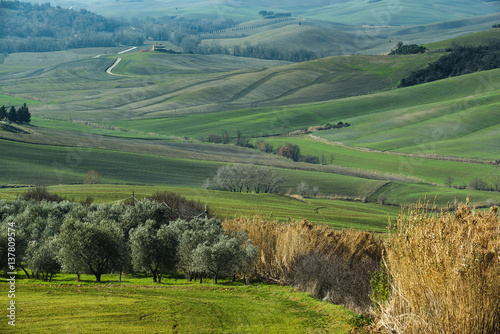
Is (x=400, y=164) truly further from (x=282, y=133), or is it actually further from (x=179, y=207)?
(x=179, y=207)

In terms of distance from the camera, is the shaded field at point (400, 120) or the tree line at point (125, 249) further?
the shaded field at point (400, 120)

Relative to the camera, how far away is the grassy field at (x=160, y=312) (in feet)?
62.2

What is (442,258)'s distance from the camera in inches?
454

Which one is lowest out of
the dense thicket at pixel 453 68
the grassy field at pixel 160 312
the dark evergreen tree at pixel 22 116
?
the grassy field at pixel 160 312

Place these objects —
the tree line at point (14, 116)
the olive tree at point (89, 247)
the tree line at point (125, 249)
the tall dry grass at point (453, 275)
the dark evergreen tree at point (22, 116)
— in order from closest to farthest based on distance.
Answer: the tall dry grass at point (453, 275)
the olive tree at point (89, 247)
the tree line at point (125, 249)
the tree line at point (14, 116)
the dark evergreen tree at point (22, 116)

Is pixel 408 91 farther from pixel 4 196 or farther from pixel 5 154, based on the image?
pixel 4 196

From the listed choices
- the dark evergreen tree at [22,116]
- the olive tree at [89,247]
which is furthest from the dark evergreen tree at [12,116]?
the olive tree at [89,247]

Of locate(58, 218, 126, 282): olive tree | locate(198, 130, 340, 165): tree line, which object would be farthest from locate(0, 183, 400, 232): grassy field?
locate(198, 130, 340, 165): tree line

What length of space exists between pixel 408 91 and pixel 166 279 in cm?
15768

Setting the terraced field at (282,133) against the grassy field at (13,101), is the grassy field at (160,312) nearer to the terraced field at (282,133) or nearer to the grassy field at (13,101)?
the terraced field at (282,133)

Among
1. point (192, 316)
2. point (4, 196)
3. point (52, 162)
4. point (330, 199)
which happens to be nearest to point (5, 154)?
point (52, 162)

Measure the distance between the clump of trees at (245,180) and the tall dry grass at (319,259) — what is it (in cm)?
4262

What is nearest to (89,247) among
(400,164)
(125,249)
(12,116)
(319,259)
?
(125,249)

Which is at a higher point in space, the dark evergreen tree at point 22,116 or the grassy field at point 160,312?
the dark evergreen tree at point 22,116
